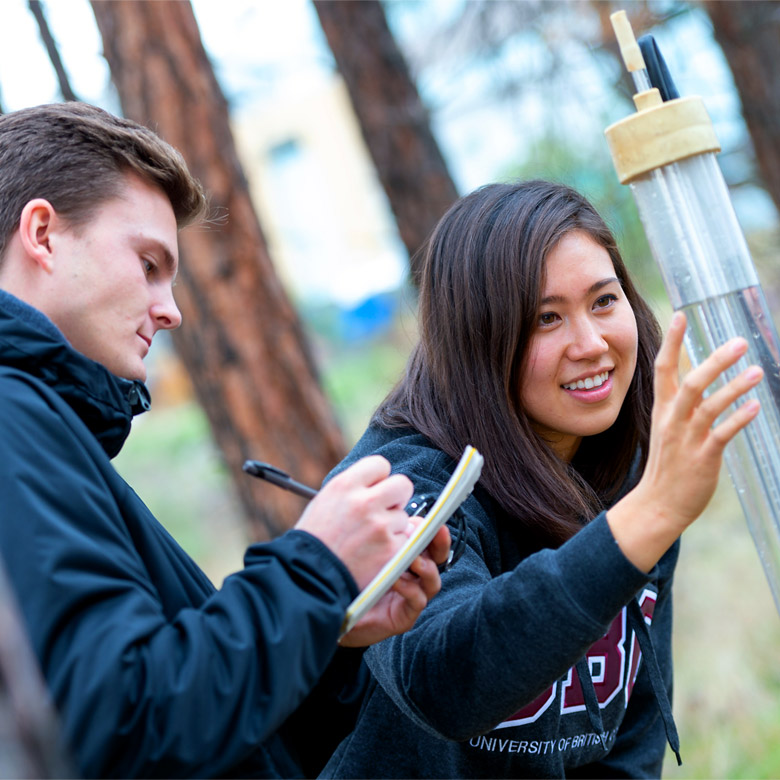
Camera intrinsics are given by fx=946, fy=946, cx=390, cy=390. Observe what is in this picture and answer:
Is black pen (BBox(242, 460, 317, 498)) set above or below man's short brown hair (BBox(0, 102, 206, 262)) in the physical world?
below

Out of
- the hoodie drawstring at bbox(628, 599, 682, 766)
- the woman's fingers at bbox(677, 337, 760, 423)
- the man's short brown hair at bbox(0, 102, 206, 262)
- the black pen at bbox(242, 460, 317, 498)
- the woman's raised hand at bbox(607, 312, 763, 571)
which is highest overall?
the man's short brown hair at bbox(0, 102, 206, 262)

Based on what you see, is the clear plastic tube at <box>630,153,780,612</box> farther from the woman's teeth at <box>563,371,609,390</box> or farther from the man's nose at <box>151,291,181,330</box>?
the man's nose at <box>151,291,181,330</box>

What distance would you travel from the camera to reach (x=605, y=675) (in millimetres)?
1931

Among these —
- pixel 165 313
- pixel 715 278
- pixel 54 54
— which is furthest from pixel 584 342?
pixel 54 54

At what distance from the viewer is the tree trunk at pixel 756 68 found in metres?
5.51

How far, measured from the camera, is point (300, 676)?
3.86ft

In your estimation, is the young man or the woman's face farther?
the woman's face

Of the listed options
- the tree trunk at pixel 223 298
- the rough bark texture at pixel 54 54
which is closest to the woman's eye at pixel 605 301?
the tree trunk at pixel 223 298

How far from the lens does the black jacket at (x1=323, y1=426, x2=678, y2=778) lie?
4.35 ft

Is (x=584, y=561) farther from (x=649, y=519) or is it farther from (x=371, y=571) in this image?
(x=371, y=571)

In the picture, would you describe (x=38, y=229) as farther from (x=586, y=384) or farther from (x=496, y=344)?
(x=586, y=384)

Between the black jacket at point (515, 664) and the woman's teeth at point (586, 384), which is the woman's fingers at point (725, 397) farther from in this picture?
the woman's teeth at point (586, 384)

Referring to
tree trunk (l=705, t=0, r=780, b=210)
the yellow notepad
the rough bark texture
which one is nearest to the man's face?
the yellow notepad

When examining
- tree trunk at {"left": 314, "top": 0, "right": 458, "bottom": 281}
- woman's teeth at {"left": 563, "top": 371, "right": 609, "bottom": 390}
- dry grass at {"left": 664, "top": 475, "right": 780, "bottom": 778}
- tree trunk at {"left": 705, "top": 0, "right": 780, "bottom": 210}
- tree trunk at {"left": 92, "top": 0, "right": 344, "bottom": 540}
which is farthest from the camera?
tree trunk at {"left": 705, "top": 0, "right": 780, "bottom": 210}
